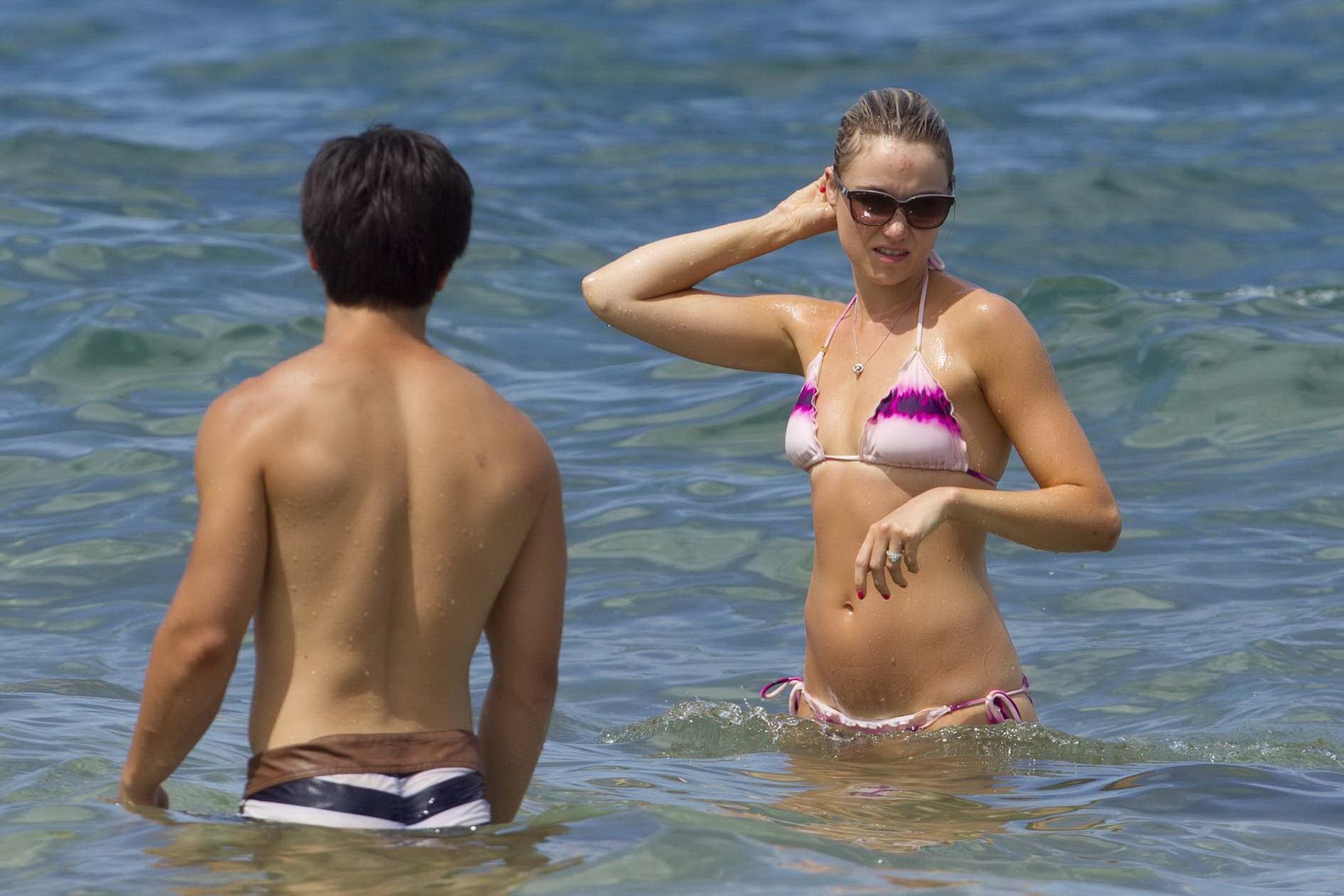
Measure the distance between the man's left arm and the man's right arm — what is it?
0.52 m

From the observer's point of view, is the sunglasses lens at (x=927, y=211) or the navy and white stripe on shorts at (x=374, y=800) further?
the sunglasses lens at (x=927, y=211)

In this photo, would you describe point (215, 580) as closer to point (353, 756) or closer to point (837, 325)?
point (353, 756)

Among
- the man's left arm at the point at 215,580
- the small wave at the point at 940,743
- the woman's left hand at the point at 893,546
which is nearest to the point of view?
the man's left arm at the point at 215,580

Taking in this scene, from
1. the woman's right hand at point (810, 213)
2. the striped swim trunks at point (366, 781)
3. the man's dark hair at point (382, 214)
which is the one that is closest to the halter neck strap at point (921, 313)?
the woman's right hand at point (810, 213)

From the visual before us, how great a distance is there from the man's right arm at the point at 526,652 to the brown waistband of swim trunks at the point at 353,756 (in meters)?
0.19

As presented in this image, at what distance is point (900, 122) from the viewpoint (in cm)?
483

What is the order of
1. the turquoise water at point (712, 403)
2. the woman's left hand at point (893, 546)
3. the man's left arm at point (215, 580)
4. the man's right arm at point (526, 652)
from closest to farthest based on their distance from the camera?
the man's left arm at point (215, 580) < the man's right arm at point (526, 652) < the woman's left hand at point (893, 546) < the turquoise water at point (712, 403)

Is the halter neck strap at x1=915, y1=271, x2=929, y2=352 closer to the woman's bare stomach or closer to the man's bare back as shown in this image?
the woman's bare stomach

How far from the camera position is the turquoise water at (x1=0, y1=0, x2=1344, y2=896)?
14.5ft

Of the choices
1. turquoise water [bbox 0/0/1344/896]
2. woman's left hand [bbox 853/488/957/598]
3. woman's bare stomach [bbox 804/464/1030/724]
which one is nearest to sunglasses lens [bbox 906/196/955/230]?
woman's bare stomach [bbox 804/464/1030/724]

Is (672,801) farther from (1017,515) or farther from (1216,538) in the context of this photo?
(1216,538)

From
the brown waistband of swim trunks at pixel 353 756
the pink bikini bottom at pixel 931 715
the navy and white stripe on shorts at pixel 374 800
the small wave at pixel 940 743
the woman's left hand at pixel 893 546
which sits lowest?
the small wave at pixel 940 743

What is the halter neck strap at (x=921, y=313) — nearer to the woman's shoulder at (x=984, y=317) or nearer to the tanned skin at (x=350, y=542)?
the woman's shoulder at (x=984, y=317)

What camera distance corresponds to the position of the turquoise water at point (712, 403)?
4.43 m
